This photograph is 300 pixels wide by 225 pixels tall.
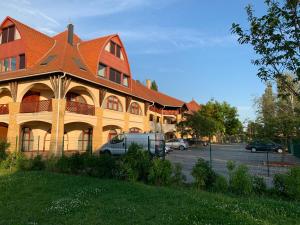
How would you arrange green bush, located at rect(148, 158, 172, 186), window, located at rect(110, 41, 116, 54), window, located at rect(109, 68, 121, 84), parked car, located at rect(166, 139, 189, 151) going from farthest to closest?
1. parked car, located at rect(166, 139, 189, 151)
2. window, located at rect(110, 41, 116, 54)
3. window, located at rect(109, 68, 121, 84)
4. green bush, located at rect(148, 158, 172, 186)

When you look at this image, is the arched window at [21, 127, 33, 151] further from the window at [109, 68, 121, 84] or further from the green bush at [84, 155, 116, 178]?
the green bush at [84, 155, 116, 178]

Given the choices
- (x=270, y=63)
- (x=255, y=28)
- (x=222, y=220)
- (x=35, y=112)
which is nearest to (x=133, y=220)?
(x=222, y=220)

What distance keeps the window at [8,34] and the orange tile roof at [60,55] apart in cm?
93

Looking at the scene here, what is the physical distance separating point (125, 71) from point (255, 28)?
25.1 m

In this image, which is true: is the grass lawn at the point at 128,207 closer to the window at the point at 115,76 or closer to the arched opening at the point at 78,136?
the arched opening at the point at 78,136

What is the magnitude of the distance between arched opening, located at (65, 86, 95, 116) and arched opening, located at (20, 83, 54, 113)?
5.40ft

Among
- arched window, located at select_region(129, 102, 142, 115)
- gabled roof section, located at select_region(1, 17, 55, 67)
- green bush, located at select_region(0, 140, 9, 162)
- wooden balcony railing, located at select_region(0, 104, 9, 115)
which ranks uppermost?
gabled roof section, located at select_region(1, 17, 55, 67)

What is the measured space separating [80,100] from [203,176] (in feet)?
61.9

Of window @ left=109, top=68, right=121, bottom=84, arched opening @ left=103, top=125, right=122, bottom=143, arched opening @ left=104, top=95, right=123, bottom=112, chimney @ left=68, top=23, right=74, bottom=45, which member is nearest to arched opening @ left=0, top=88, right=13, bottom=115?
chimney @ left=68, top=23, right=74, bottom=45

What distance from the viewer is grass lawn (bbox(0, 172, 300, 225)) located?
6.05 m

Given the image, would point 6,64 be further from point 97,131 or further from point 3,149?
point 3,149

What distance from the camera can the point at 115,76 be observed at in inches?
1169

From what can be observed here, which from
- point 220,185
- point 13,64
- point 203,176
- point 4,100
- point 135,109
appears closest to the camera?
point 220,185

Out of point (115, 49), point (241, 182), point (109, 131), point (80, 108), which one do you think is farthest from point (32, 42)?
point (241, 182)
